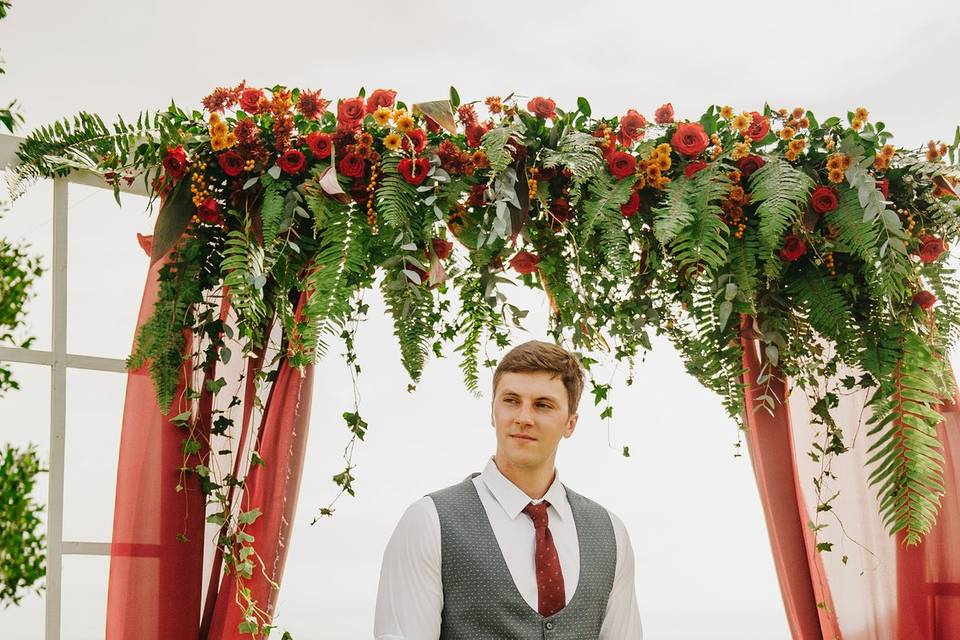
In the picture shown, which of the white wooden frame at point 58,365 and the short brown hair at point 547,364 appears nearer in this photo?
the short brown hair at point 547,364

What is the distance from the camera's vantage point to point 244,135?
2.26m

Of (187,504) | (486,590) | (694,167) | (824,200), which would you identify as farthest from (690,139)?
(187,504)

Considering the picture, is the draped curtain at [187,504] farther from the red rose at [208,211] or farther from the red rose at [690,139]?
the red rose at [690,139]

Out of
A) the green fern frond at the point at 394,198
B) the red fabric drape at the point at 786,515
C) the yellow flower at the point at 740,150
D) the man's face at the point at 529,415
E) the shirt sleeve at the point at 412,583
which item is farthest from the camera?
the red fabric drape at the point at 786,515

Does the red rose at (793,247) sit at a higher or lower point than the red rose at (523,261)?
higher

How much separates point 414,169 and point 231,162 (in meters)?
0.41

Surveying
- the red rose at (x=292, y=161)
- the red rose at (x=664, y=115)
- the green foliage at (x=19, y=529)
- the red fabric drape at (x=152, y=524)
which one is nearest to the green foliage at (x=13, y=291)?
the green foliage at (x=19, y=529)

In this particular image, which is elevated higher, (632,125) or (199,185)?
(632,125)

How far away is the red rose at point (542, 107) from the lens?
7.45 feet

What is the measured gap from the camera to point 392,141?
2.23 metres

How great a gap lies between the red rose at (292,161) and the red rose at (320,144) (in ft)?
0.11

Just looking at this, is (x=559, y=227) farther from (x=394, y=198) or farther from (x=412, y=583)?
(x=412, y=583)

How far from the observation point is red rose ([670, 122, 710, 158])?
2.26 metres

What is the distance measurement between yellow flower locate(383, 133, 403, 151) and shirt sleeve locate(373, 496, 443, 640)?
805 millimetres
